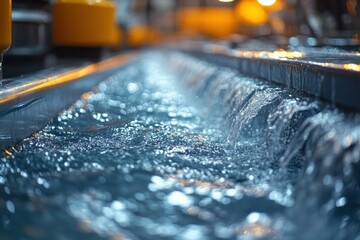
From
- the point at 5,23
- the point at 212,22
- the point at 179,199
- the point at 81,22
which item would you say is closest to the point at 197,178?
the point at 179,199

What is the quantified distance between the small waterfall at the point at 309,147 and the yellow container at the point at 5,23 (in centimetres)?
80

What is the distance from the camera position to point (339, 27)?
5.45 meters

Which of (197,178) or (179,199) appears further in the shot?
(197,178)

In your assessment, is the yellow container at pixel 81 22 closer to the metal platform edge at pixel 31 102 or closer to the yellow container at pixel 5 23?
the metal platform edge at pixel 31 102

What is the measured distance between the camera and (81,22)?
455 cm

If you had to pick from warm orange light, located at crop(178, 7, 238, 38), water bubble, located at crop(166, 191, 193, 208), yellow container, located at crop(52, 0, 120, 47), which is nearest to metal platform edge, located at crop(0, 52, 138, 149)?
water bubble, located at crop(166, 191, 193, 208)

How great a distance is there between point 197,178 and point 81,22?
351cm

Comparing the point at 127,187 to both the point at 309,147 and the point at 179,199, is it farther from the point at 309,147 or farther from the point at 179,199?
the point at 309,147

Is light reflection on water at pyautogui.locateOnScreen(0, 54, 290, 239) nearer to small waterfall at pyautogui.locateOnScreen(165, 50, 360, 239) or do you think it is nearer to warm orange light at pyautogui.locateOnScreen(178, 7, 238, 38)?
small waterfall at pyautogui.locateOnScreen(165, 50, 360, 239)

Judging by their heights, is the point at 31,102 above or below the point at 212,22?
above

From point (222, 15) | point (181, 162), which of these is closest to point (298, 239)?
point (181, 162)

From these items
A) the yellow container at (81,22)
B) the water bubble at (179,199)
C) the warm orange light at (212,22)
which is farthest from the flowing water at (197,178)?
the warm orange light at (212,22)

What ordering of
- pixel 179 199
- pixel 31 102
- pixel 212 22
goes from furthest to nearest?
1. pixel 212 22
2. pixel 31 102
3. pixel 179 199

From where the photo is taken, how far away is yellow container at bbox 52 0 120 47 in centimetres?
445
